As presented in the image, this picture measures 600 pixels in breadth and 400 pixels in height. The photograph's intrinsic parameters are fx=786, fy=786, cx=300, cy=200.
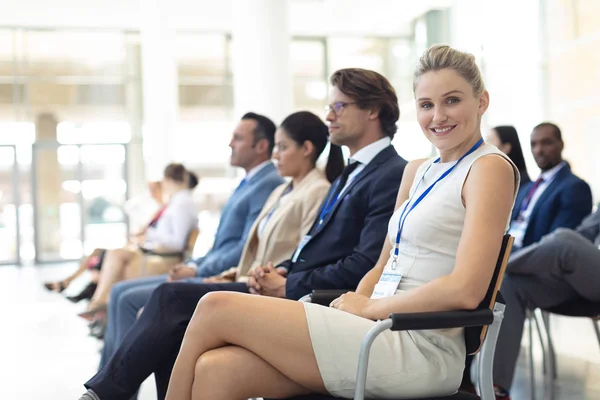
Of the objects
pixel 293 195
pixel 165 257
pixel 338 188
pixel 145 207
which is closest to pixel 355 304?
pixel 338 188

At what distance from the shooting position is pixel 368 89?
118 inches

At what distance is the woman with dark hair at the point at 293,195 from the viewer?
136 inches

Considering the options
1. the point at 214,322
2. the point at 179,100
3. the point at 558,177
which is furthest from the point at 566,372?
the point at 179,100

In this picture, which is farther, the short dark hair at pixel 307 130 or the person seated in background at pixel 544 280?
the short dark hair at pixel 307 130

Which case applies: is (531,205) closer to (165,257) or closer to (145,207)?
(165,257)

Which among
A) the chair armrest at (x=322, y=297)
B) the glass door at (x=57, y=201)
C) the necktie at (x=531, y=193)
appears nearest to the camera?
the chair armrest at (x=322, y=297)

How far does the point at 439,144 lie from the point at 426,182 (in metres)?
0.12

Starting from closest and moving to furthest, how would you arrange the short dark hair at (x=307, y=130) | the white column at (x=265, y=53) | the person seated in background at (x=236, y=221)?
the short dark hair at (x=307, y=130) → the person seated in background at (x=236, y=221) → the white column at (x=265, y=53)

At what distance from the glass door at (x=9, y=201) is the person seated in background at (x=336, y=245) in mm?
15623

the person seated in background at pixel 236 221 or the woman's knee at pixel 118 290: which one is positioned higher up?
→ the person seated in background at pixel 236 221

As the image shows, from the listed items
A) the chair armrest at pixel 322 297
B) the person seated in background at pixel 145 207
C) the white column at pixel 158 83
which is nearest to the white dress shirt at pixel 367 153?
the chair armrest at pixel 322 297

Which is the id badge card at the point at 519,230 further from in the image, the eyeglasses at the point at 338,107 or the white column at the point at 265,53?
the white column at the point at 265,53

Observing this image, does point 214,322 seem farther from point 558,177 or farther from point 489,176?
point 558,177

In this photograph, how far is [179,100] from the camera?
726 inches
